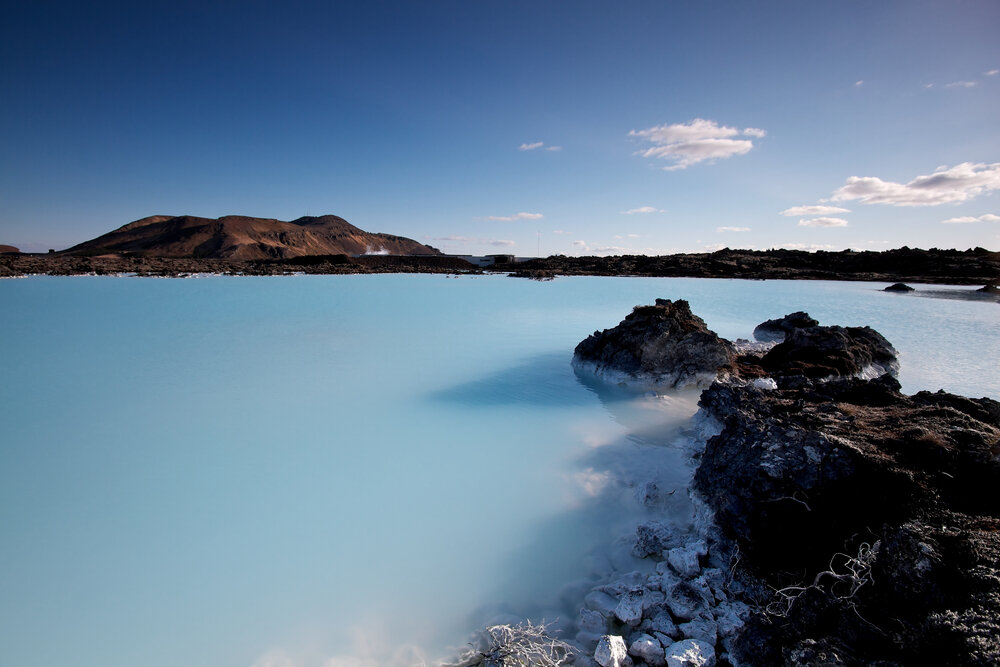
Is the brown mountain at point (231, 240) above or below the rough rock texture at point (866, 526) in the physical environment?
above

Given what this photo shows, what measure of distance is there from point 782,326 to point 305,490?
467 inches

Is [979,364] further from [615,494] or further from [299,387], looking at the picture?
[299,387]

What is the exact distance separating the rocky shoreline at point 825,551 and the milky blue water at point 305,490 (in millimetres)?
626

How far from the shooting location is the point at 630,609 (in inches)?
101

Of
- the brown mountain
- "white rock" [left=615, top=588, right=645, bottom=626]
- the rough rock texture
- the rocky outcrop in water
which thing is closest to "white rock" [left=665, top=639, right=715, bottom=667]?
the rocky outcrop in water

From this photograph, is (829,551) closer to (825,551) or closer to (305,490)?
(825,551)

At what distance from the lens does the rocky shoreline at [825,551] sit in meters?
1.72

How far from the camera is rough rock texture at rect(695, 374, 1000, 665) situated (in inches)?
65.7

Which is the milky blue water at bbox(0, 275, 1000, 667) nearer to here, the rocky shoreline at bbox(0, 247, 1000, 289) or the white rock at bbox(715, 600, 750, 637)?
the white rock at bbox(715, 600, 750, 637)

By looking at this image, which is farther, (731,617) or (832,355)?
(832,355)

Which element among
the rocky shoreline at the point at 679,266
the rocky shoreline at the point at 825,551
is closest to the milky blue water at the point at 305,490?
the rocky shoreline at the point at 825,551

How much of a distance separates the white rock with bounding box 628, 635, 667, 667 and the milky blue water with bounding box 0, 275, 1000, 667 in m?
0.82

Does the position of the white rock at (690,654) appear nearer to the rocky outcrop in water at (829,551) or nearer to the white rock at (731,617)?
the rocky outcrop in water at (829,551)

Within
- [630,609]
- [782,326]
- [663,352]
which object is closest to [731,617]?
[630,609]
